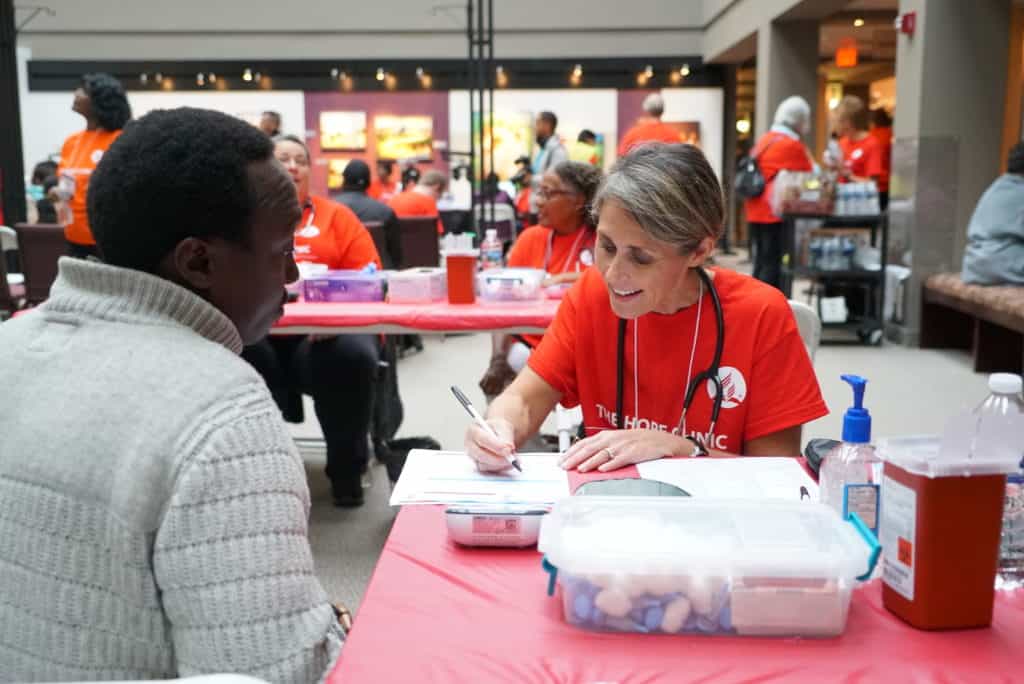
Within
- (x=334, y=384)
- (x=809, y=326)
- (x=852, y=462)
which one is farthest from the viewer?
(x=334, y=384)

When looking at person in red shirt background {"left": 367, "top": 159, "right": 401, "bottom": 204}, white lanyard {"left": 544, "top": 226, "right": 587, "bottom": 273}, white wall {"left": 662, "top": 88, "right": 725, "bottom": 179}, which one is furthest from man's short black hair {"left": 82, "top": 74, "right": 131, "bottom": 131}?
white wall {"left": 662, "top": 88, "right": 725, "bottom": 179}

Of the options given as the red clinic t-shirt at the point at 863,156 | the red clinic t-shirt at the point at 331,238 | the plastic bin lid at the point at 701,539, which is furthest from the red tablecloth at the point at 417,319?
the red clinic t-shirt at the point at 863,156

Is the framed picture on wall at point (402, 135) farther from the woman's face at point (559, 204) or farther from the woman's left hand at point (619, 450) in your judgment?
the woman's left hand at point (619, 450)

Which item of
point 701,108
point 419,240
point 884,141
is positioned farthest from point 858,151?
point 701,108

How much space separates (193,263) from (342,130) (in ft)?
48.3

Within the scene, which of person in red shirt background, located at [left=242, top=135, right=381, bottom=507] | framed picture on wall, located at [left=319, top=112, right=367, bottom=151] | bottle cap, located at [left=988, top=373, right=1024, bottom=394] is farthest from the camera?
framed picture on wall, located at [left=319, top=112, right=367, bottom=151]

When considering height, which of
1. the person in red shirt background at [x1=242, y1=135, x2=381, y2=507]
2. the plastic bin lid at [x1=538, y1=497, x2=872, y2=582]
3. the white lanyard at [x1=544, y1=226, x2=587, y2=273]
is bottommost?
the person in red shirt background at [x1=242, y1=135, x2=381, y2=507]

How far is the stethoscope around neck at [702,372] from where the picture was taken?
2102 mm

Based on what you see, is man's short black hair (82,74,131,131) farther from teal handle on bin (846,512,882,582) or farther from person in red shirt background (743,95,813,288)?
teal handle on bin (846,512,882,582)

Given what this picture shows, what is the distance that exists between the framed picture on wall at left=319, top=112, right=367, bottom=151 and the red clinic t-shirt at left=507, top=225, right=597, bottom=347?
11197 mm

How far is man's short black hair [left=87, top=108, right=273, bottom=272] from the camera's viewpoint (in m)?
1.03

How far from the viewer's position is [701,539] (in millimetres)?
1153

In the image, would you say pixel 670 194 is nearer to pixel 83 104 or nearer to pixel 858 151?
pixel 83 104

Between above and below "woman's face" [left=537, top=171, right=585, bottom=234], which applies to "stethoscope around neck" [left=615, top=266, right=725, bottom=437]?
below
